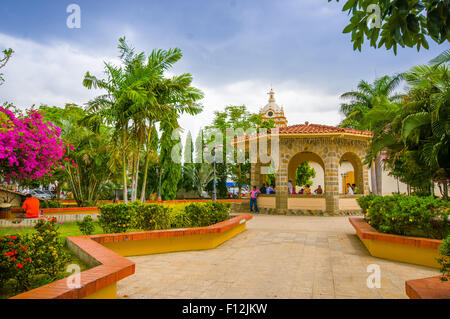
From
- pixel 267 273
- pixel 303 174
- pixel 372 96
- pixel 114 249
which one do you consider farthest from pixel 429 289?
pixel 303 174

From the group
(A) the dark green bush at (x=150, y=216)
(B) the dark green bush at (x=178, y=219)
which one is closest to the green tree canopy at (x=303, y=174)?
(B) the dark green bush at (x=178, y=219)

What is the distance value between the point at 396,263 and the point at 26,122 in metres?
9.48

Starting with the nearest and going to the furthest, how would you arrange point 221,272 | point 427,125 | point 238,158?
1. point 221,272
2. point 427,125
3. point 238,158

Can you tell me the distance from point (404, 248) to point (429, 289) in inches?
130

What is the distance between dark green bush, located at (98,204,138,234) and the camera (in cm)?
680

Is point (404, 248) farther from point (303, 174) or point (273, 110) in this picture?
point (273, 110)

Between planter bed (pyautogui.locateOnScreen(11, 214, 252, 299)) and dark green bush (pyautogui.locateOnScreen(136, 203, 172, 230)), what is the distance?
2.75ft

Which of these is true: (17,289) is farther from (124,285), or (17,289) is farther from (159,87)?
(159,87)

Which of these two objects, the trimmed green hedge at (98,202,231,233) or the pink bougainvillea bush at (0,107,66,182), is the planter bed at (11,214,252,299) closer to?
the trimmed green hedge at (98,202,231,233)

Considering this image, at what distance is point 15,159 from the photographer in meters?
7.99

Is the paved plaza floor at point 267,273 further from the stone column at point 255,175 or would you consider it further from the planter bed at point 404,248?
the stone column at point 255,175

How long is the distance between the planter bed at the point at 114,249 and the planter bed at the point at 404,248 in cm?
323

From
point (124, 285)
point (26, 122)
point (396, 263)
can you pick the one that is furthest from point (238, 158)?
point (124, 285)

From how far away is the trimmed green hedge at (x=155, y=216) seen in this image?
6828mm
